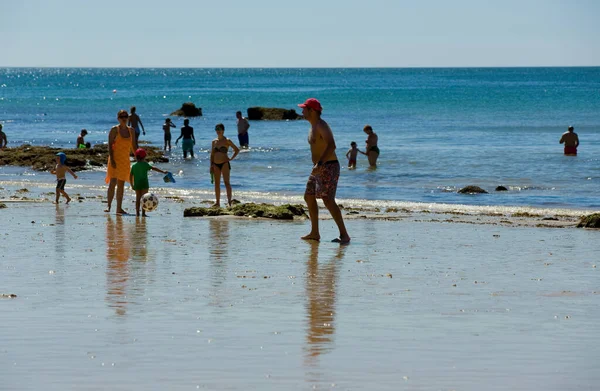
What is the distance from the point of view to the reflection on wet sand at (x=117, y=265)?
24.3ft

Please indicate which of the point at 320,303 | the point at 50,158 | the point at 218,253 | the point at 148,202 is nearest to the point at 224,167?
the point at 148,202

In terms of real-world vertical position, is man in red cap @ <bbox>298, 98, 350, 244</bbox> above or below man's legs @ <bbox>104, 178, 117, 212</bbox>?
above

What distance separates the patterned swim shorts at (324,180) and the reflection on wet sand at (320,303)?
27.3 inches

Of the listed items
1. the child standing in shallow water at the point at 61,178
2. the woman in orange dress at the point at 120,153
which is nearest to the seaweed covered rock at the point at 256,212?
the woman in orange dress at the point at 120,153

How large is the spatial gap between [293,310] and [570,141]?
2241 cm

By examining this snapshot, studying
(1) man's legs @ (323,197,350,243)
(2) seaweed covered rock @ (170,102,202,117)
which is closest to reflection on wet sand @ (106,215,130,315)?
(1) man's legs @ (323,197,350,243)

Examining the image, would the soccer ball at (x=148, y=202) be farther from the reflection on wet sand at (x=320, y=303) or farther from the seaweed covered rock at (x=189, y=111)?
the seaweed covered rock at (x=189, y=111)

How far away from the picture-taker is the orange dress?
1373cm

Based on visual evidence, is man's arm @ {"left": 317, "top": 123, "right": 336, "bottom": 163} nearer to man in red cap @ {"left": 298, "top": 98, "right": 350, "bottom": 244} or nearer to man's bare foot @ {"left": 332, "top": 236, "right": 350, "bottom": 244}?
man in red cap @ {"left": 298, "top": 98, "right": 350, "bottom": 244}

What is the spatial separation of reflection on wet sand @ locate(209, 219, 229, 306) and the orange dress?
165cm

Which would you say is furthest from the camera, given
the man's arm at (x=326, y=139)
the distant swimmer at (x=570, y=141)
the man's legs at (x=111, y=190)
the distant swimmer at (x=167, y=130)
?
the distant swimmer at (x=167, y=130)

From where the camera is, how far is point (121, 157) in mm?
13836

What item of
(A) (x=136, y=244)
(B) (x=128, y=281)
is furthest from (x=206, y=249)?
(B) (x=128, y=281)

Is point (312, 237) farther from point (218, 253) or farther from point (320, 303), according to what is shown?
point (320, 303)
